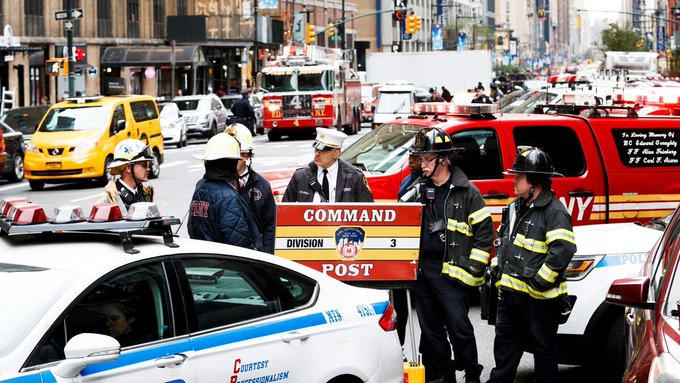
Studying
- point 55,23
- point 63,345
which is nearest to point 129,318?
point 63,345

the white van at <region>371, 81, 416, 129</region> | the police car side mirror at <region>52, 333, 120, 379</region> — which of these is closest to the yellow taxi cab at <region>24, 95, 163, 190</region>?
the white van at <region>371, 81, 416, 129</region>

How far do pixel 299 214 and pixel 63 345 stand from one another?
3.21 metres

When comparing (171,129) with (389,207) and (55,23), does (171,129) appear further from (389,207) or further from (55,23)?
(389,207)

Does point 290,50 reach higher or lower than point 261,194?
higher

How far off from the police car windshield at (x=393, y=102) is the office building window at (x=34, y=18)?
716 inches

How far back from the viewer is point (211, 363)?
5.79 meters

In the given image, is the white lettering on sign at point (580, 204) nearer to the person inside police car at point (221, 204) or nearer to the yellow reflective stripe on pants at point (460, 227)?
the yellow reflective stripe on pants at point (460, 227)

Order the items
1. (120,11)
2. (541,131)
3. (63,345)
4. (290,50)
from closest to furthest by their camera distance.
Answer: (63,345), (541,131), (290,50), (120,11)

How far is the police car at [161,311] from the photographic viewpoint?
520 centimetres

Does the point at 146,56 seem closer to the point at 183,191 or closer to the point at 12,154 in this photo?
the point at 12,154

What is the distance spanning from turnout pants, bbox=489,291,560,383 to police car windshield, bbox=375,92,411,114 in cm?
3413

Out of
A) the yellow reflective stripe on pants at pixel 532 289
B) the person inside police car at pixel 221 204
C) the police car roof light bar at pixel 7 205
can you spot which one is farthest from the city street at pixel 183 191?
the police car roof light bar at pixel 7 205

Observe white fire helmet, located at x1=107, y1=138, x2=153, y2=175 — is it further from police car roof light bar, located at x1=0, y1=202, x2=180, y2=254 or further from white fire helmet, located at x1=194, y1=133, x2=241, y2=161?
police car roof light bar, located at x1=0, y1=202, x2=180, y2=254

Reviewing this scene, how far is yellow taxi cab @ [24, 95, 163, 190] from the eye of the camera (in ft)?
82.8
